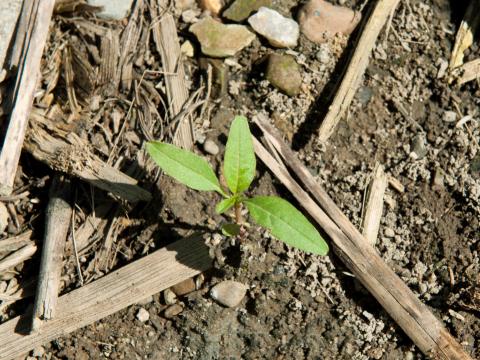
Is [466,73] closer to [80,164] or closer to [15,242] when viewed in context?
[80,164]

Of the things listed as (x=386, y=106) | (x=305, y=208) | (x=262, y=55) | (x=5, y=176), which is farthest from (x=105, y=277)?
(x=386, y=106)

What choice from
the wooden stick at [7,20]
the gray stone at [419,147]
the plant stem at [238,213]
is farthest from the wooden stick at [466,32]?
the wooden stick at [7,20]

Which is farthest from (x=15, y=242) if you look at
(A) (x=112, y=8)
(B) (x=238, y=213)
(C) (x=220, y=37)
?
(C) (x=220, y=37)

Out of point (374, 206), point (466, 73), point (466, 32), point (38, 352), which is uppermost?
point (466, 32)

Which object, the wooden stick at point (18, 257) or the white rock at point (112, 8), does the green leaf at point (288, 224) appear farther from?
the white rock at point (112, 8)

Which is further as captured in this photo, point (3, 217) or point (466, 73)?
point (466, 73)

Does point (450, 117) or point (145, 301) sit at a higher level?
point (450, 117)

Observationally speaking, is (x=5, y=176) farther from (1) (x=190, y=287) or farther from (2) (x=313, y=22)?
(2) (x=313, y=22)
